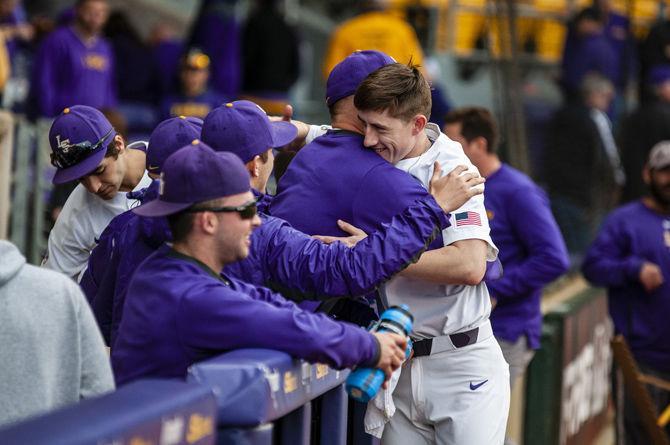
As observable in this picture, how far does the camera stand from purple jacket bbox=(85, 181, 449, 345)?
365cm

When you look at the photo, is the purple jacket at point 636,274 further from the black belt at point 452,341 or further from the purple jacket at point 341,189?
the purple jacket at point 341,189

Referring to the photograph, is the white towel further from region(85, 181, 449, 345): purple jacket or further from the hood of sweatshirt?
the hood of sweatshirt

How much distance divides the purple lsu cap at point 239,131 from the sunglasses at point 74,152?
75 centimetres

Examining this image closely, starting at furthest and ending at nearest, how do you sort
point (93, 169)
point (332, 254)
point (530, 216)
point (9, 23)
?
point (9, 23) → point (530, 216) → point (93, 169) → point (332, 254)

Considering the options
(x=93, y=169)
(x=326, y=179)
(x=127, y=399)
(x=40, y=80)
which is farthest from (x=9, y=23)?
(x=127, y=399)

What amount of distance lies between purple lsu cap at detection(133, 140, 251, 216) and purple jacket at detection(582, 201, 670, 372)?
434 centimetres

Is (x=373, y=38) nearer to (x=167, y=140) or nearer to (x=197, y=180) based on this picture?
(x=167, y=140)

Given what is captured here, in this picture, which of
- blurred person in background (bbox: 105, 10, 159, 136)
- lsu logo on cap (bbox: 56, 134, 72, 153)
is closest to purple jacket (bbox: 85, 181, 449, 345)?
lsu logo on cap (bbox: 56, 134, 72, 153)

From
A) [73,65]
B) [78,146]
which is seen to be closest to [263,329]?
[78,146]

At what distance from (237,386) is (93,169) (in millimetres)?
1829

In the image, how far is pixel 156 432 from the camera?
2.44m

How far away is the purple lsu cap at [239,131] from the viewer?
380 centimetres

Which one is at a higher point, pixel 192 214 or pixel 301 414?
pixel 192 214

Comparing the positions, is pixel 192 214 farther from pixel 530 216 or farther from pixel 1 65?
pixel 1 65
